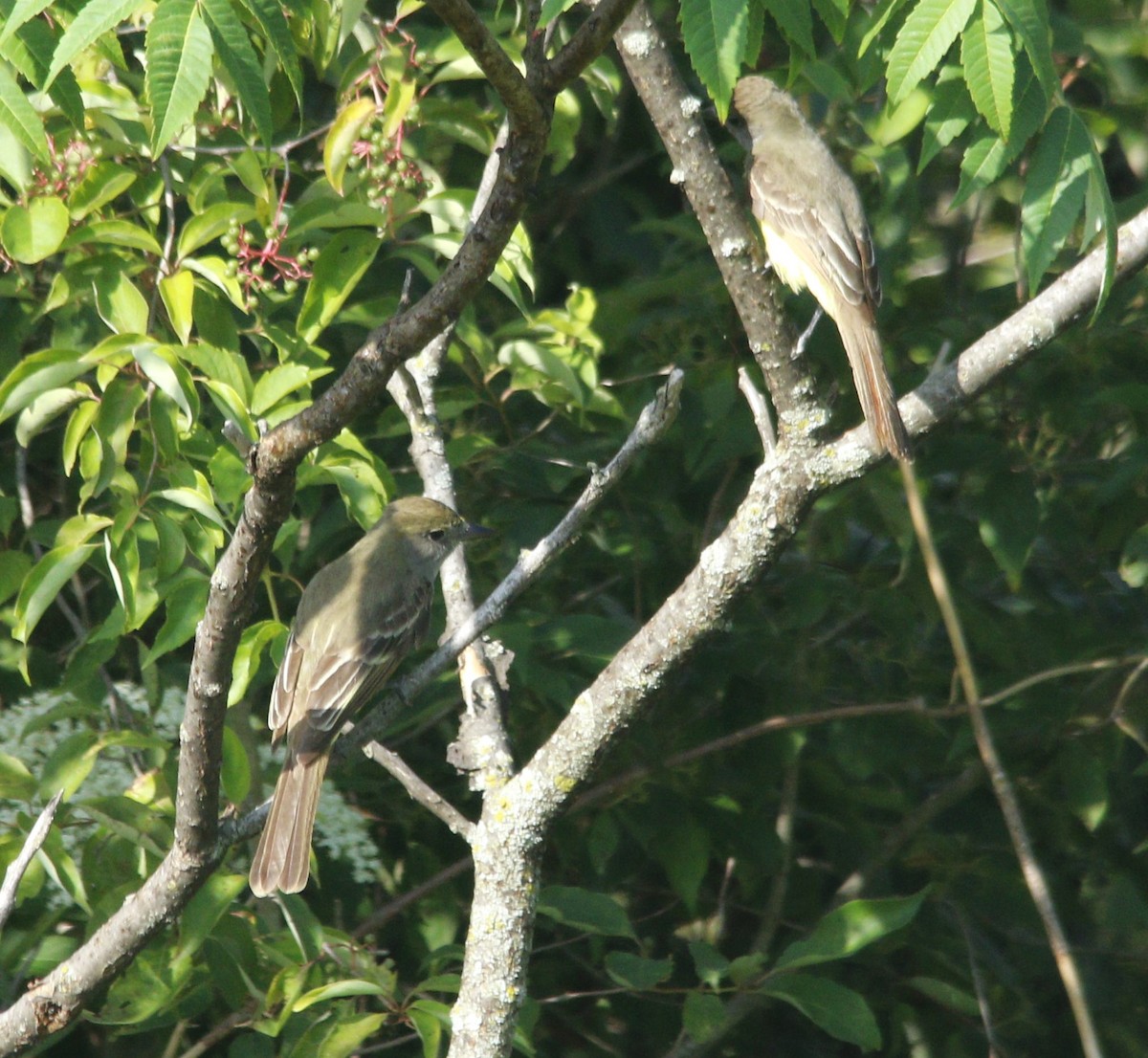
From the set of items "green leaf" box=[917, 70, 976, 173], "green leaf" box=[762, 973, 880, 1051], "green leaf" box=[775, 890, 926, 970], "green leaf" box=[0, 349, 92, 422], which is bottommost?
"green leaf" box=[762, 973, 880, 1051]

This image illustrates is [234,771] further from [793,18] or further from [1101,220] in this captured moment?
[1101,220]

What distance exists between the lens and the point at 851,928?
384 centimetres

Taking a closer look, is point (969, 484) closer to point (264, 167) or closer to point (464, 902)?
point (464, 902)

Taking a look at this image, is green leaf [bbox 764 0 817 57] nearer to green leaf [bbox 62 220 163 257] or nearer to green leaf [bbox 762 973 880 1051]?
green leaf [bbox 62 220 163 257]

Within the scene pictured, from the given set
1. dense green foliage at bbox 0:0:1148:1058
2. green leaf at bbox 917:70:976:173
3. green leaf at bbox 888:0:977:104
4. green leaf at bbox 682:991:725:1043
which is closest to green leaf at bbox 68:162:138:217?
dense green foliage at bbox 0:0:1148:1058

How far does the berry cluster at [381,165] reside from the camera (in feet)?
13.6

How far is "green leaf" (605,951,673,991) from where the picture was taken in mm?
3850

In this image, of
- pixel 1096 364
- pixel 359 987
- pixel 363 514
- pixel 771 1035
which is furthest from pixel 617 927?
pixel 1096 364

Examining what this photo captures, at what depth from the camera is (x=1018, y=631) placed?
532 cm

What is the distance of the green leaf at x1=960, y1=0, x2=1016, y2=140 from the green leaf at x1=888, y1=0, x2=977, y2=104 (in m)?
0.04

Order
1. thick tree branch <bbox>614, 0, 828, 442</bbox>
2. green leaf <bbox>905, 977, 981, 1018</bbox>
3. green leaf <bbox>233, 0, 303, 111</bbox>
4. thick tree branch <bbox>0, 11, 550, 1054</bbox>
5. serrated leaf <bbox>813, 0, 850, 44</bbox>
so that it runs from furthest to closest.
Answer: green leaf <bbox>905, 977, 981, 1018</bbox>
thick tree branch <bbox>614, 0, 828, 442</bbox>
serrated leaf <bbox>813, 0, 850, 44</bbox>
green leaf <bbox>233, 0, 303, 111</bbox>
thick tree branch <bbox>0, 11, 550, 1054</bbox>

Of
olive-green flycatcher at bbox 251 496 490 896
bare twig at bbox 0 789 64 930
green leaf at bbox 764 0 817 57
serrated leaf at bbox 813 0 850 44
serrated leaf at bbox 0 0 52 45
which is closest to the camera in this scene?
serrated leaf at bbox 0 0 52 45

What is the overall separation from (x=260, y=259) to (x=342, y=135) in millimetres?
416

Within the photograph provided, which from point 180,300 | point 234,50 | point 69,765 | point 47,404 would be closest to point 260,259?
point 180,300
